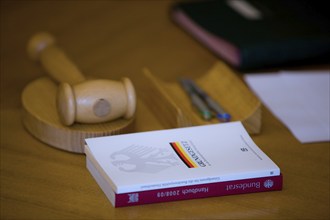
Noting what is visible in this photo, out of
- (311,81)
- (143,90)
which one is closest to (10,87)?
(143,90)

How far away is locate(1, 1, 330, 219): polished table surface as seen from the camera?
95 centimetres

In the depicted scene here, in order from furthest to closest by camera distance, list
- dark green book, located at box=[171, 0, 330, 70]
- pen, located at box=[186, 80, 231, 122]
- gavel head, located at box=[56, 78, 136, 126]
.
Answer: dark green book, located at box=[171, 0, 330, 70], pen, located at box=[186, 80, 231, 122], gavel head, located at box=[56, 78, 136, 126]

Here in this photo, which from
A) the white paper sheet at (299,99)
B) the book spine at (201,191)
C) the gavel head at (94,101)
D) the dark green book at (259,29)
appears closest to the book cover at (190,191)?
the book spine at (201,191)

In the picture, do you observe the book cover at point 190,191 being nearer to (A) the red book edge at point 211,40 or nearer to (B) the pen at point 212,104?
(B) the pen at point 212,104

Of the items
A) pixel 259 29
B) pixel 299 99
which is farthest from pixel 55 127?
pixel 259 29

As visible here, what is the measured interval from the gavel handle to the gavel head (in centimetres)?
10

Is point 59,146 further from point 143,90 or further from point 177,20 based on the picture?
point 177,20

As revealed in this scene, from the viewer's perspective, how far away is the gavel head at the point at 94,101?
1.08 metres

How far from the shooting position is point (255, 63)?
146cm

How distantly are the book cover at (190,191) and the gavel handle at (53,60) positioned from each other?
0.28 metres

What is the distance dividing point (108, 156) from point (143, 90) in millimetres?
372

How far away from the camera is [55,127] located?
1104 mm

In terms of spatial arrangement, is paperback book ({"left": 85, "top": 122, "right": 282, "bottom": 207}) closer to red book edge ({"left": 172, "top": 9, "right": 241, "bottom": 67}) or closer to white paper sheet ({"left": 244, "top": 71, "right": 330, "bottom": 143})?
white paper sheet ({"left": 244, "top": 71, "right": 330, "bottom": 143})

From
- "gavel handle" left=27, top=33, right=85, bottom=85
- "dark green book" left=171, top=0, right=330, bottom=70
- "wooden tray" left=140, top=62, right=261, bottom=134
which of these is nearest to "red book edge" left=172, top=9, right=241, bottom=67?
"dark green book" left=171, top=0, right=330, bottom=70
